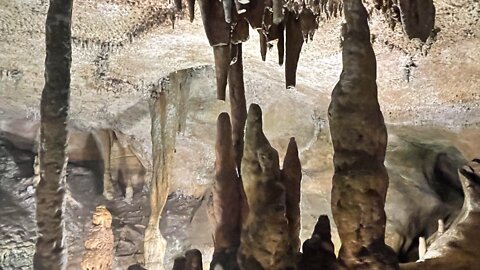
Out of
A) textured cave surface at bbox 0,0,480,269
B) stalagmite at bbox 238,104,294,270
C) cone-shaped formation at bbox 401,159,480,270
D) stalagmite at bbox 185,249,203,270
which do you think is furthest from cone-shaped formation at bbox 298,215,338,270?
textured cave surface at bbox 0,0,480,269

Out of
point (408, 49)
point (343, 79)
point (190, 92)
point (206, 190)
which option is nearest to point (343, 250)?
point (343, 79)

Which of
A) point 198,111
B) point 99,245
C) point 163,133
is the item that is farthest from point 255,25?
point 99,245

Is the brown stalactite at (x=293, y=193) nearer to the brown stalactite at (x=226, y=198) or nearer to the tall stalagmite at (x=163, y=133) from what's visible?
the brown stalactite at (x=226, y=198)

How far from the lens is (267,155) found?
3670 millimetres

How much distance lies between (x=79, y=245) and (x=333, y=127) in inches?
285

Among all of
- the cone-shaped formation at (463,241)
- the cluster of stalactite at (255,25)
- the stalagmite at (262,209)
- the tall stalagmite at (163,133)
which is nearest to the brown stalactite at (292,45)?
the cluster of stalactite at (255,25)

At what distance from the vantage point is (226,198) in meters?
4.20

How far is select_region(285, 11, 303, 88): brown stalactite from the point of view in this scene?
471 centimetres

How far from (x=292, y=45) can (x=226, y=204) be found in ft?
4.56

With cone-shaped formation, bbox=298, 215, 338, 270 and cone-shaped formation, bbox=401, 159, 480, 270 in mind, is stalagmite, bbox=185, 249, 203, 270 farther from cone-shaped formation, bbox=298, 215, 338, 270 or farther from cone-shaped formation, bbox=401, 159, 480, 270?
cone-shaped formation, bbox=401, 159, 480, 270

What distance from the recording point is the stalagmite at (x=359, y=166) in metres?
3.19

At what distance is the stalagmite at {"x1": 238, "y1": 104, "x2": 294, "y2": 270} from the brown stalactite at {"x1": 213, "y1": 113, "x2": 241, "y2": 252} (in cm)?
46

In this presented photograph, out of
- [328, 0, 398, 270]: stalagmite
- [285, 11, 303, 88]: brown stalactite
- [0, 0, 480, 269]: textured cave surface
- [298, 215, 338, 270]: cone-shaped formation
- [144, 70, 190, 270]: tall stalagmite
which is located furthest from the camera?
[144, 70, 190, 270]: tall stalagmite

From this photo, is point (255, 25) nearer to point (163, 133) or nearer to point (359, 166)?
point (359, 166)
